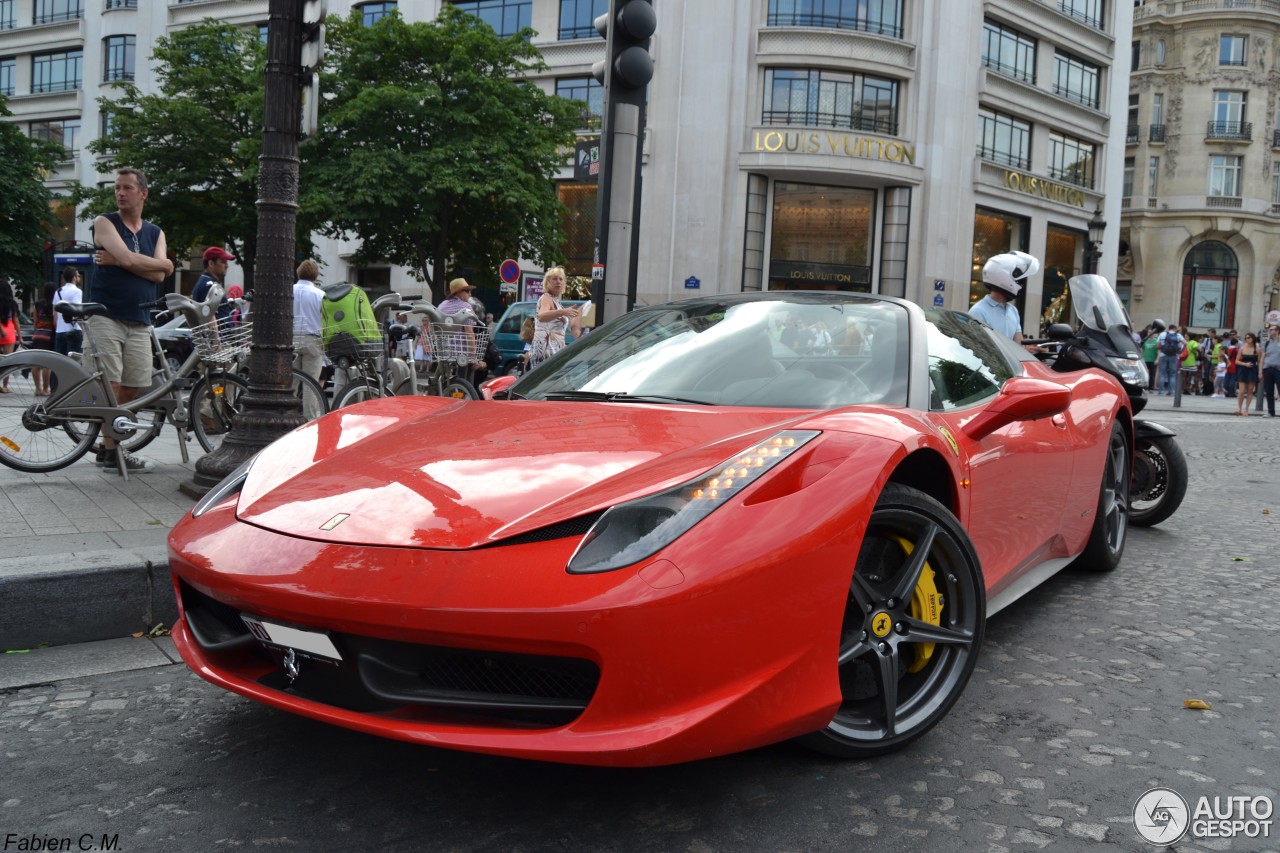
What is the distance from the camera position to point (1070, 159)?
37.8m

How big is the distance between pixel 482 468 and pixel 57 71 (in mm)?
50864

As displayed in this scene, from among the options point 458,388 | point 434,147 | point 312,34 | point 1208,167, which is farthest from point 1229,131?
point 312,34

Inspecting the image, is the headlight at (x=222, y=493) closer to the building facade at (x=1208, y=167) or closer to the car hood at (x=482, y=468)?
the car hood at (x=482, y=468)

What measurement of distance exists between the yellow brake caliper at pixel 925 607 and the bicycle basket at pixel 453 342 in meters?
7.74

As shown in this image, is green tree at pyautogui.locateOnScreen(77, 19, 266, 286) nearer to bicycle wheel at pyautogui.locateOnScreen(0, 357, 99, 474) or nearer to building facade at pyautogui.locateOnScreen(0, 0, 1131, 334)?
building facade at pyautogui.locateOnScreen(0, 0, 1131, 334)

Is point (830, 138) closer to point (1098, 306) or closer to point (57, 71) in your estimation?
point (1098, 306)

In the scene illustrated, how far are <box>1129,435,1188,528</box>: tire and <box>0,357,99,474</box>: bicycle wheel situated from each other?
19.8 ft

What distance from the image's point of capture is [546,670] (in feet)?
7.27

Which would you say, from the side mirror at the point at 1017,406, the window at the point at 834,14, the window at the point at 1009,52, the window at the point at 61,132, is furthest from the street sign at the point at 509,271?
the window at the point at 61,132

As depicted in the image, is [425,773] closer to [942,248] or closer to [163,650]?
[163,650]

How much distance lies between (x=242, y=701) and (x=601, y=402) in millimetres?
1360

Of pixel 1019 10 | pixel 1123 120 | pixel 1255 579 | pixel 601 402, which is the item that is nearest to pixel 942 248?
pixel 1019 10

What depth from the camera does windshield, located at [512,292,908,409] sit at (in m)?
3.22

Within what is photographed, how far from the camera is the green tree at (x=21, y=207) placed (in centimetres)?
3553
